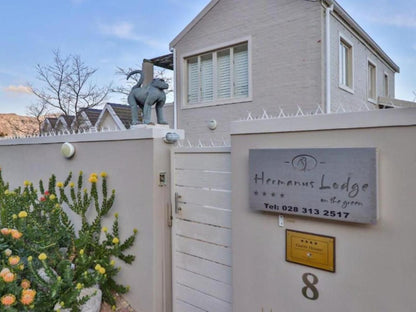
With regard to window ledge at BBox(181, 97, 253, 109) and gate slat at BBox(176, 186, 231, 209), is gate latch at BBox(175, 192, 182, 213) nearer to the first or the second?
gate slat at BBox(176, 186, 231, 209)

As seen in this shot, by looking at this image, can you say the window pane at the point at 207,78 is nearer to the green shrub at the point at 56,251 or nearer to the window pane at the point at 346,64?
the window pane at the point at 346,64

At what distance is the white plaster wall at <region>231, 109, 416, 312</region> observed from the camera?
1.72 meters

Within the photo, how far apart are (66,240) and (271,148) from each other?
2.55 m

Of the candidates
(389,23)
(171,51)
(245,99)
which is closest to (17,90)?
(171,51)

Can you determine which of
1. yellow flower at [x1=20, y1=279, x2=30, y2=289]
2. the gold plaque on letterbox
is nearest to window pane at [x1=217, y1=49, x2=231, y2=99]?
the gold plaque on letterbox

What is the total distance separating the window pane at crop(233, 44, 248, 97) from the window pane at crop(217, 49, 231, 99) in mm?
204

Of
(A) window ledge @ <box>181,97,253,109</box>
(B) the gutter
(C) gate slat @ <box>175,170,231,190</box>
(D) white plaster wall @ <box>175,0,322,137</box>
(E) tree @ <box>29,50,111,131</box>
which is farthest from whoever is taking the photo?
(E) tree @ <box>29,50,111,131</box>

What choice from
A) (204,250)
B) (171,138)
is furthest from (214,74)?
(204,250)

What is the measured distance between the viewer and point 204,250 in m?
2.79

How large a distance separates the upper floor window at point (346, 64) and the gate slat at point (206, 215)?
5687 millimetres

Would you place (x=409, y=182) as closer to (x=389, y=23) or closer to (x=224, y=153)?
(x=224, y=153)

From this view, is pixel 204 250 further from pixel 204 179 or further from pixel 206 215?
pixel 204 179

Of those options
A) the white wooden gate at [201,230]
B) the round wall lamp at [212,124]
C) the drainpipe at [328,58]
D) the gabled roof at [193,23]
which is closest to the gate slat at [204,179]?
the white wooden gate at [201,230]

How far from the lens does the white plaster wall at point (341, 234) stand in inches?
67.7
